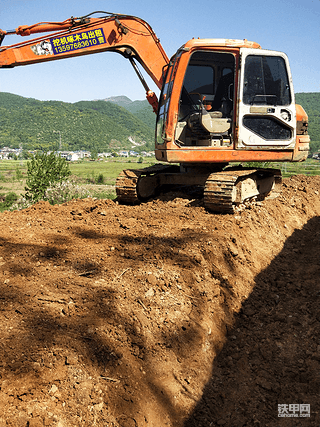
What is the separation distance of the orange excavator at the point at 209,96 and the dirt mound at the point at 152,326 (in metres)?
1.56

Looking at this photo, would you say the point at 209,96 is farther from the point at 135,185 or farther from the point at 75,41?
the point at 75,41

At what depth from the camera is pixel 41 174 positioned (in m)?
16.8

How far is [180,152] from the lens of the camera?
723 centimetres

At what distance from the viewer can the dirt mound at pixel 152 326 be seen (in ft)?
9.43

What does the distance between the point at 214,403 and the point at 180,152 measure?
4850mm

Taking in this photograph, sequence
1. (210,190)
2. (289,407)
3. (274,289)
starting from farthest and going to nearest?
1. (210,190)
2. (274,289)
3. (289,407)

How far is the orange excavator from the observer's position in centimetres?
716

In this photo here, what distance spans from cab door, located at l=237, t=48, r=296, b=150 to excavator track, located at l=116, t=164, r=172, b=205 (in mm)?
2400

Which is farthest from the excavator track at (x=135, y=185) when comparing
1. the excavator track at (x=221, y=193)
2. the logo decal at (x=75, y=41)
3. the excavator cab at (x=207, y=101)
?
the logo decal at (x=75, y=41)

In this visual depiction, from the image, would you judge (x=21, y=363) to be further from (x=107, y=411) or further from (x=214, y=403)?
(x=214, y=403)

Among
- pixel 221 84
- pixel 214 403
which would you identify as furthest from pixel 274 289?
pixel 221 84

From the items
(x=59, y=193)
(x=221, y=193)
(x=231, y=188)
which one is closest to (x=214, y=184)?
(x=221, y=193)

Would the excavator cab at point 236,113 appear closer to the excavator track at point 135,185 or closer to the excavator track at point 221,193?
the excavator track at point 221,193

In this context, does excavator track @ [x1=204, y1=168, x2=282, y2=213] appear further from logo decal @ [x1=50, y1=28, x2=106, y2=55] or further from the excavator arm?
logo decal @ [x1=50, y1=28, x2=106, y2=55]
